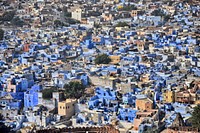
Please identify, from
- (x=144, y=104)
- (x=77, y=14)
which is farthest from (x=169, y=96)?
(x=77, y=14)

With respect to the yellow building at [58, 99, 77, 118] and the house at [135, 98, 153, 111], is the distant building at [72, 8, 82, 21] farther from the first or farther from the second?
the house at [135, 98, 153, 111]

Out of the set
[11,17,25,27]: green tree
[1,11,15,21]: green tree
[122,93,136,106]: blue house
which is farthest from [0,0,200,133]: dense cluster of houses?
[1,11,15,21]: green tree

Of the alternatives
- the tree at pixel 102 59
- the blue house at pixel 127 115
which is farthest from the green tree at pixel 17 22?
the blue house at pixel 127 115

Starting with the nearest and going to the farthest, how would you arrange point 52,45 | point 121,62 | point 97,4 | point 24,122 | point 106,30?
point 24,122 < point 121,62 < point 52,45 < point 106,30 < point 97,4

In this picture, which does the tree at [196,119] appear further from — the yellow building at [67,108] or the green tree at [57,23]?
the green tree at [57,23]

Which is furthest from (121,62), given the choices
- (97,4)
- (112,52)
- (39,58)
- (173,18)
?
(97,4)

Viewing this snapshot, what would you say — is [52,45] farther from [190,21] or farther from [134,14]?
[134,14]
